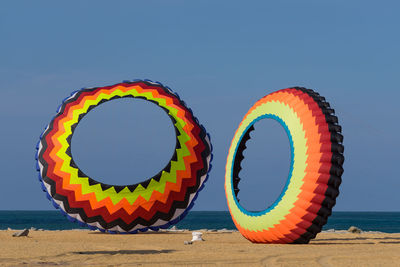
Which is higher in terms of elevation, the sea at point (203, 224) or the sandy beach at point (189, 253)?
the sandy beach at point (189, 253)

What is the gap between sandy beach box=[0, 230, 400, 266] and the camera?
12.1m

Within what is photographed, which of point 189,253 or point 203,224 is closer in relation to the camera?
point 189,253

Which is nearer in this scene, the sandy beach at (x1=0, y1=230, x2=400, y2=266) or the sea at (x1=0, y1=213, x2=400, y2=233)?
the sandy beach at (x1=0, y1=230, x2=400, y2=266)

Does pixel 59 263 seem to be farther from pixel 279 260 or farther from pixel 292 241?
pixel 292 241

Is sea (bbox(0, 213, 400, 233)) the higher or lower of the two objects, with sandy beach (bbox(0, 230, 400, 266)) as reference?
lower

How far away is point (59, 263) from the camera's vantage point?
12.1m

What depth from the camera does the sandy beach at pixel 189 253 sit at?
12.1 meters

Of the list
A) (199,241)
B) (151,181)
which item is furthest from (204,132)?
(199,241)

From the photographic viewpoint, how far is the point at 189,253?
539 inches

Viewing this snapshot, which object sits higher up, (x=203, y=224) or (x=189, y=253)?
(x=189, y=253)

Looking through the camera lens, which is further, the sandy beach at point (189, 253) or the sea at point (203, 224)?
the sea at point (203, 224)

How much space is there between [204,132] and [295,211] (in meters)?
5.64

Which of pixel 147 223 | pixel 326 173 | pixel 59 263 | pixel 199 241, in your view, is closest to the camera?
pixel 59 263

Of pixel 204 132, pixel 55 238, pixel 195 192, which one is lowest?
pixel 55 238
